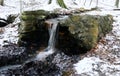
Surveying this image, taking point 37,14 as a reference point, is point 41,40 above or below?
below

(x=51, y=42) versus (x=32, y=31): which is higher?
(x=32, y=31)

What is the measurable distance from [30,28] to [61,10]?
4234 mm

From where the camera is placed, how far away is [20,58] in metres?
11.6

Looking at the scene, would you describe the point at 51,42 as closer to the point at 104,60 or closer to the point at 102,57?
the point at 102,57

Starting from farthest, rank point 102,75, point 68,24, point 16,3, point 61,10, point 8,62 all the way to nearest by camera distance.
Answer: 1. point 16,3
2. point 61,10
3. point 68,24
4. point 8,62
5. point 102,75

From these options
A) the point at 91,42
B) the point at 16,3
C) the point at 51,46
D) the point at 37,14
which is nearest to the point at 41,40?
the point at 51,46

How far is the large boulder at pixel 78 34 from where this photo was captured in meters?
11.9

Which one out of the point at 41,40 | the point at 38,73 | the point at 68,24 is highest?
the point at 68,24

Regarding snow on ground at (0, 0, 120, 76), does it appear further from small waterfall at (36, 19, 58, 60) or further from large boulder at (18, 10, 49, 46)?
small waterfall at (36, 19, 58, 60)

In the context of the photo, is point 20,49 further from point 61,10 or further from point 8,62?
point 61,10

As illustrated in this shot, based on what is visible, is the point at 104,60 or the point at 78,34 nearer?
the point at 104,60

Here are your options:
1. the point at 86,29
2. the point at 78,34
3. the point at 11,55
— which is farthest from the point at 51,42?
the point at 11,55

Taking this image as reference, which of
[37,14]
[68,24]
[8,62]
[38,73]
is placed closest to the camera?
[38,73]

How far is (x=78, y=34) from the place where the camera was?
1195 centimetres
